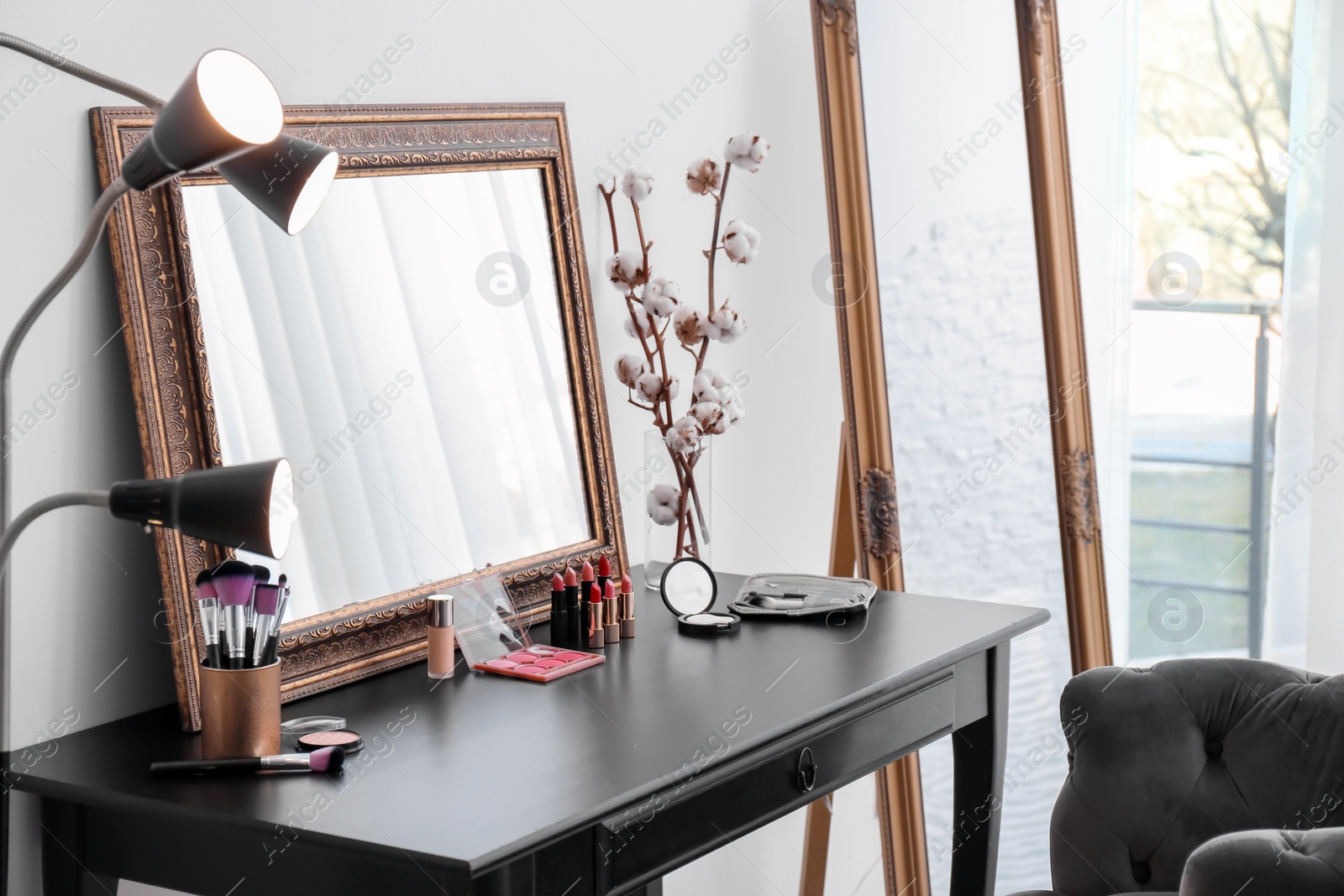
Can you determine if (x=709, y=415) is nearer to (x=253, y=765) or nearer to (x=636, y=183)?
(x=636, y=183)

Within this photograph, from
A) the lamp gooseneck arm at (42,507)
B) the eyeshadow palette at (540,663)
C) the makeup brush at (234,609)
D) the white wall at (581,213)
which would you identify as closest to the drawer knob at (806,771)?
the eyeshadow palette at (540,663)

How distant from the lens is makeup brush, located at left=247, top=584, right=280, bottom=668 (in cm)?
131

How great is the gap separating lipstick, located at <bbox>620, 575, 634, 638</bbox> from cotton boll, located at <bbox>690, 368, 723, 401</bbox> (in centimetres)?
41

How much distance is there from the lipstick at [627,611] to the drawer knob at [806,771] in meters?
0.38

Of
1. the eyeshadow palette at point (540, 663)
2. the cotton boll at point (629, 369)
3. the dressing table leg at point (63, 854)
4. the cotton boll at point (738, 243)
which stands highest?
the cotton boll at point (738, 243)

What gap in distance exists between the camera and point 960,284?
2.55 metres

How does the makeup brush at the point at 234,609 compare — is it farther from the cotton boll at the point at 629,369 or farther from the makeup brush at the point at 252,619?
the cotton boll at the point at 629,369

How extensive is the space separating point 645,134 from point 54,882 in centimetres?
158

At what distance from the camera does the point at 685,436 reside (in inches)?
83.0

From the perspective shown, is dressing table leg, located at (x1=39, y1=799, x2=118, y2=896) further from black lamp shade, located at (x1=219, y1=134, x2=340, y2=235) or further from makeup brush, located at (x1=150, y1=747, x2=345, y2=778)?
black lamp shade, located at (x1=219, y1=134, x2=340, y2=235)

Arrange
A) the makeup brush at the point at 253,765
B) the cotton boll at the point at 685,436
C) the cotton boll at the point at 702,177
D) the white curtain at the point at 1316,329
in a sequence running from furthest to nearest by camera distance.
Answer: the white curtain at the point at 1316,329, the cotton boll at the point at 702,177, the cotton boll at the point at 685,436, the makeup brush at the point at 253,765

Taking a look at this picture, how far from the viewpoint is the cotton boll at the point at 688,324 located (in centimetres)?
222

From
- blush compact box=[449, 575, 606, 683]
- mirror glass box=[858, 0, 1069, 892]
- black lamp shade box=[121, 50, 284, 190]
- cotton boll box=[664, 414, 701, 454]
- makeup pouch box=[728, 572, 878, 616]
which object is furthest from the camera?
mirror glass box=[858, 0, 1069, 892]

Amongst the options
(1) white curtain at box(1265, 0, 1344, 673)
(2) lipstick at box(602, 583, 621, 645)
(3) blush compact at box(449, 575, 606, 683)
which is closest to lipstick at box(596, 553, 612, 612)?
(2) lipstick at box(602, 583, 621, 645)
